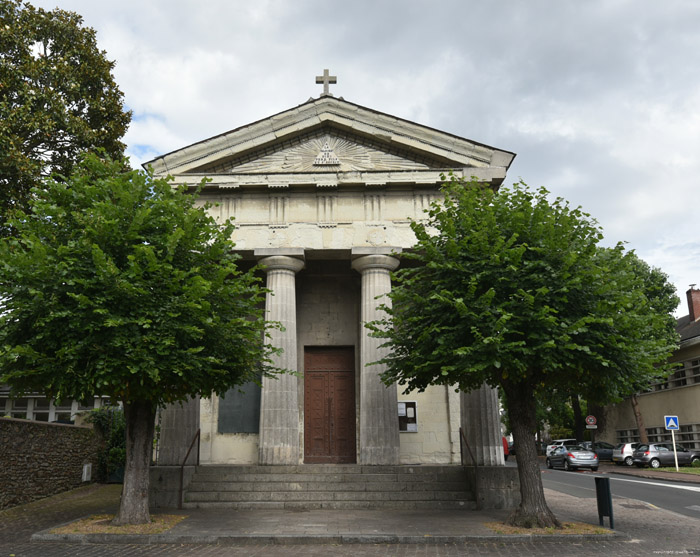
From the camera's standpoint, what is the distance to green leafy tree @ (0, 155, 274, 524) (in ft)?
34.1

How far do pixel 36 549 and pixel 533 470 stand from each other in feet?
29.6

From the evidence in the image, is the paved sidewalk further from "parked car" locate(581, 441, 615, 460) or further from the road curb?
"parked car" locate(581, 441, 615, 460)

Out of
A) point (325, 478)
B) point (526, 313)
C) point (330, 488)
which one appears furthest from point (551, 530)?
point (325, 478)

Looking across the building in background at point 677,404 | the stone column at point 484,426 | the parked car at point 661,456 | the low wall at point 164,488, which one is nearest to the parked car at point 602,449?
the building in background at point 677,404

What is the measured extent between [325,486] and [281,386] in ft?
9.97

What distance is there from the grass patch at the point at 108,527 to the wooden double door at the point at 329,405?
24.3 feet

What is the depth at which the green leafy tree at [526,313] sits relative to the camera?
35.6 feet

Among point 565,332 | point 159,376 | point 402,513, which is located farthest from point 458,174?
point 159,376

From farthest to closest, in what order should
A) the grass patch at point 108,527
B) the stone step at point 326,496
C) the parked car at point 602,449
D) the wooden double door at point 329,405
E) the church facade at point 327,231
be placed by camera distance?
the parked car at point 602,449
the wooden double door at point 329,405
the church facade at point 327,231
the stone step at point 326,496
the grass patch at point 108,527

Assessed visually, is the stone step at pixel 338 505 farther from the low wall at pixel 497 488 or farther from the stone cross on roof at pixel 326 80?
the stone cross on roof at pixel 326 80

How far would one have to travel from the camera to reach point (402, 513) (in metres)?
13.5

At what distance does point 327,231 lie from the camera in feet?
58.7

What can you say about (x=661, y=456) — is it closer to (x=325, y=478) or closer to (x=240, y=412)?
(x=240, y=412)

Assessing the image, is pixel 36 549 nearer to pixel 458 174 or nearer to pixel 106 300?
pixel 106 300
